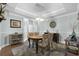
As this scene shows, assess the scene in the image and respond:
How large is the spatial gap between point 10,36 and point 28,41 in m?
0.39

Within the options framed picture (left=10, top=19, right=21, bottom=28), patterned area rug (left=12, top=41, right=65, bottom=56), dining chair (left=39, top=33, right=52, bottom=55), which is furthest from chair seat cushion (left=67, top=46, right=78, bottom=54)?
framed picture (left=10, top=19, right=21, bottom=28)

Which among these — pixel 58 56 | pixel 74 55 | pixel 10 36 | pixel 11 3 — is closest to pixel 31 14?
pixel 11 3

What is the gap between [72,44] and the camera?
6.38ft

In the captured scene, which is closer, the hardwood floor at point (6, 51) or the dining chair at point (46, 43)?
the hardwood floor at point (6, 51)

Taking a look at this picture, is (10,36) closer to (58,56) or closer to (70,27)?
(58,56)

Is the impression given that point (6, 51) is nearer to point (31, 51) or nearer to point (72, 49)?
point (31, 51)

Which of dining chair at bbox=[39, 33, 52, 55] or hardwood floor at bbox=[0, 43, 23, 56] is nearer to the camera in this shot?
hardwood floor at bbox=[0, 43, 23, 56]

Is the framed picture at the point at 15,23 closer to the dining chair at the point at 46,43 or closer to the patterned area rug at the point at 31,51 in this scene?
the patterned area rug at the point at 31,51

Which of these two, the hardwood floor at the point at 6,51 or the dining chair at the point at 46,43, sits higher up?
the dining chair at the point at 46,43

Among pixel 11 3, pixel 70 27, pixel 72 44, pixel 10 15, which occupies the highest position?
pixel 11 3

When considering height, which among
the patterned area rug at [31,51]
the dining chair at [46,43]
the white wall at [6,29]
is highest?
the white wall at [6,29]

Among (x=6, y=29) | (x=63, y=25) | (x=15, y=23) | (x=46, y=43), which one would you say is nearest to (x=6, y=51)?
(x=6, y=29)

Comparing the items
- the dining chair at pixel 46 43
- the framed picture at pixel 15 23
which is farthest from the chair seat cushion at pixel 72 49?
the framed picture at pixel 15 23

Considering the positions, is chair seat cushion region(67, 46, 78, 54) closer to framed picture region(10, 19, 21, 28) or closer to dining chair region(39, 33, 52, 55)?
dining chair region(39, 33, 52, 55)
